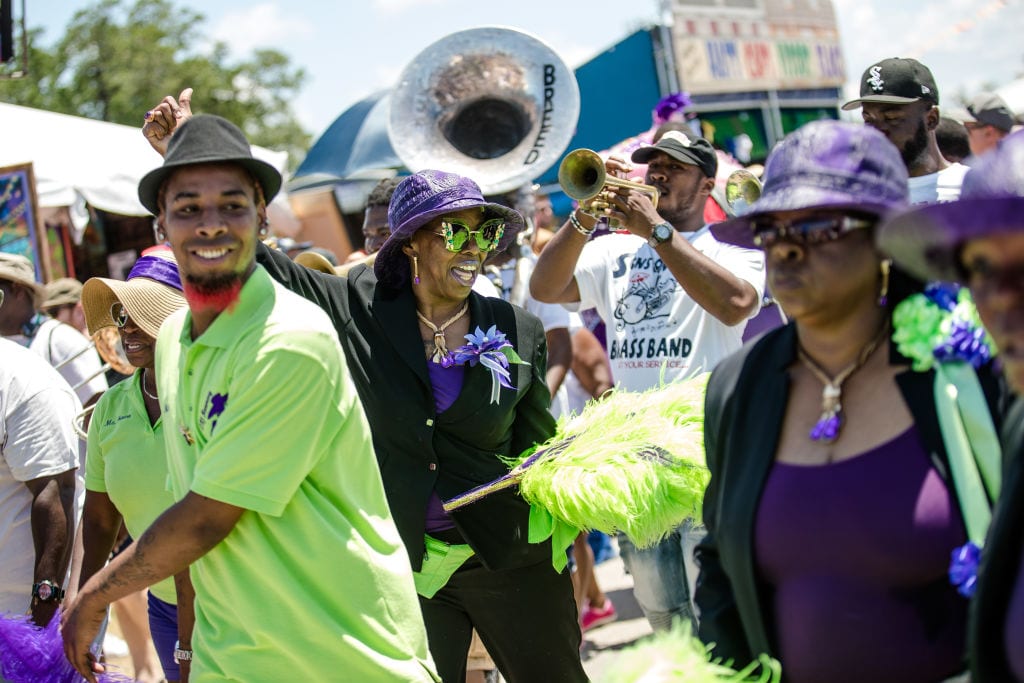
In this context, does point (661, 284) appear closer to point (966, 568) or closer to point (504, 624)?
point (504, 624)

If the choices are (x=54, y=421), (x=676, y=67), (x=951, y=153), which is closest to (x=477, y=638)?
(x=54, y=421)

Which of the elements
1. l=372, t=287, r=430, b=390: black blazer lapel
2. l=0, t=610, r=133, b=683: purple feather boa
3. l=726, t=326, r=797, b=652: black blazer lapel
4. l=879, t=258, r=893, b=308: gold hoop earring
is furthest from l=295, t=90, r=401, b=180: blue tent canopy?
l=879, t=258, r=893, b=308: gold hoop earring

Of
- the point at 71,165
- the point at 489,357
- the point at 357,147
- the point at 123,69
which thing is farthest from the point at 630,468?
the point at 123,69

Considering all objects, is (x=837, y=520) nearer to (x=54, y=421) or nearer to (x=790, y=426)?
(x=790, y=426)

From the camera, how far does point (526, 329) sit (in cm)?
457

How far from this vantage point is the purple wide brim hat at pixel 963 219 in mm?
1952

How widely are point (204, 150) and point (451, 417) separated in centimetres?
165

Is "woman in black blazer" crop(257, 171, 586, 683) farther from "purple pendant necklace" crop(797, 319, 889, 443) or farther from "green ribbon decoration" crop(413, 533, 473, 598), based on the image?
"purple pendant necklace" crop(797, 319, 889, 443)

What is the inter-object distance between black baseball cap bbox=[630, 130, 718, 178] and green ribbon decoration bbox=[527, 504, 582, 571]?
1.85 meters

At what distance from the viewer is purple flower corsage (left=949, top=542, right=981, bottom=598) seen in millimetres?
2277

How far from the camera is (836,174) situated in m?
→ 2.53

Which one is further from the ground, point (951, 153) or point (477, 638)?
point (951, 153)

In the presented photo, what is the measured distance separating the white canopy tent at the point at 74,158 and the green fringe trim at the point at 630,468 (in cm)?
742

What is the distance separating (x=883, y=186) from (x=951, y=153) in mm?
5234
